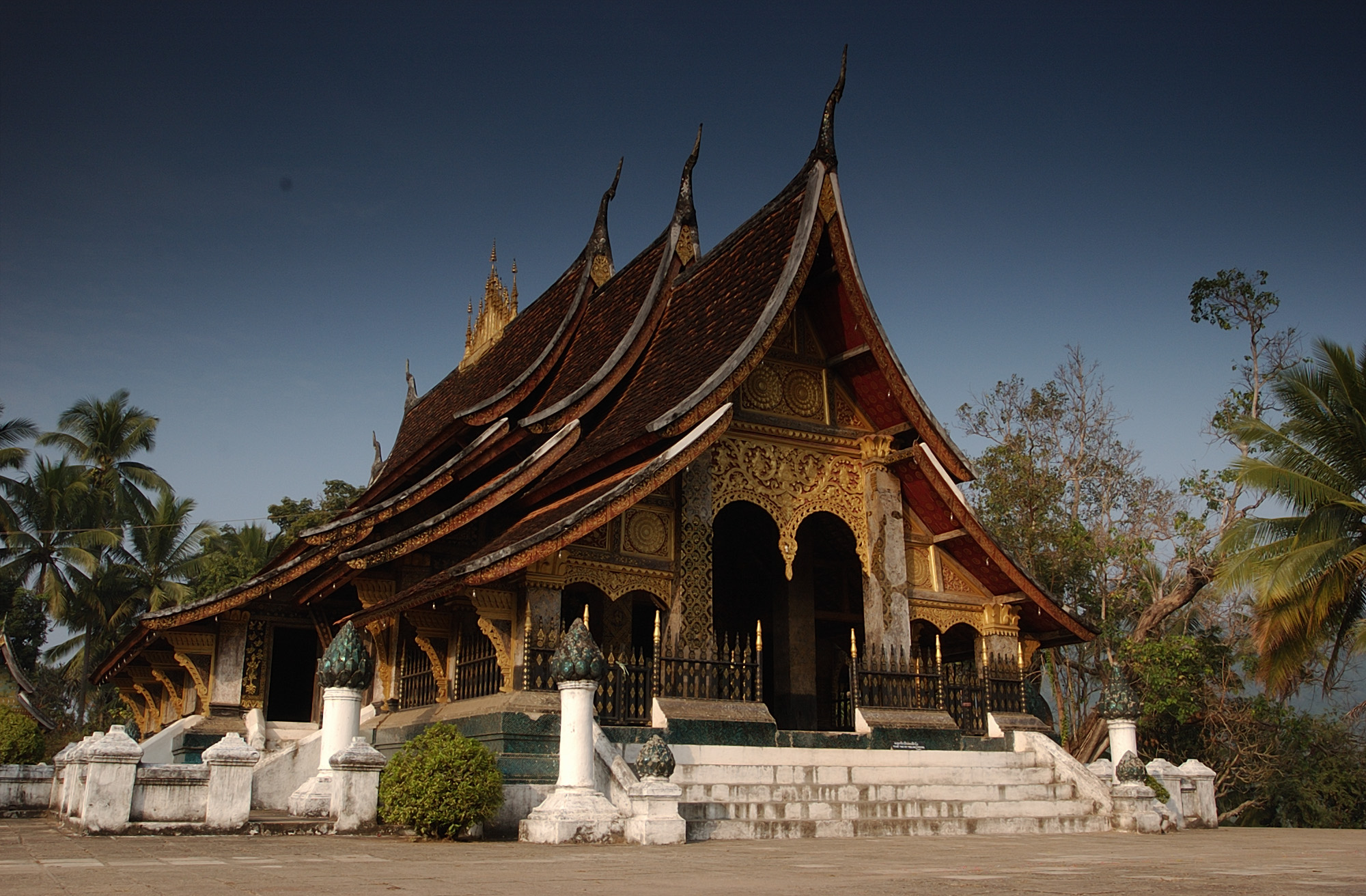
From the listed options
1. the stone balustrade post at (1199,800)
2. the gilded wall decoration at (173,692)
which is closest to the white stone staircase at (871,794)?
the stone balustrade post at (1199,800)

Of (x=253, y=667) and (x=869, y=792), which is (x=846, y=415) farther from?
(x=253, y=667)

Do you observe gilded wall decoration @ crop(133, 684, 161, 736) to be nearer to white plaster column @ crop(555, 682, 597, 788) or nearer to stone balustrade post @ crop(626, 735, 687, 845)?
white plaster column @ crop(555, 682, 597, 788)

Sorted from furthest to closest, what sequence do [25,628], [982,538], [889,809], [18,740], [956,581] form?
[25,628]
[18,740]
[956,581]
[982,538]
[889,809]

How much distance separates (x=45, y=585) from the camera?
31.2m

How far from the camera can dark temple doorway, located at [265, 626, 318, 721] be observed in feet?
56.2

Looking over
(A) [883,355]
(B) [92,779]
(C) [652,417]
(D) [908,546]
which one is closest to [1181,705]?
(D) [908,546]

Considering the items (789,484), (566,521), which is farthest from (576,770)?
(789,484)

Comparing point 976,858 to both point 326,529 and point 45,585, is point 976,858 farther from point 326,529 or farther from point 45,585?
point 45,585

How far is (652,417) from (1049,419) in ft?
48.8

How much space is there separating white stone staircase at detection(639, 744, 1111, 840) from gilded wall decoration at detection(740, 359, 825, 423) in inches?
140

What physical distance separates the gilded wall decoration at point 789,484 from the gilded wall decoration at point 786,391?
1.33 feet

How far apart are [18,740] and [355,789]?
8255 millimetres

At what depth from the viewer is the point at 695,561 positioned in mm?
11023

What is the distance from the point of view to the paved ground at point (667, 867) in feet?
16.2
